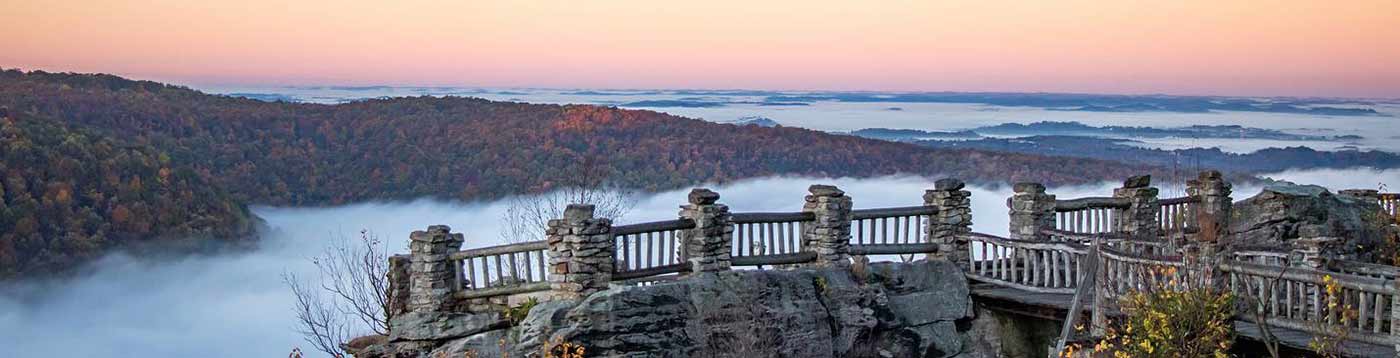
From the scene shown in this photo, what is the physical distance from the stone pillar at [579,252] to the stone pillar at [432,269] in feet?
5.58

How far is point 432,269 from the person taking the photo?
20422 mm

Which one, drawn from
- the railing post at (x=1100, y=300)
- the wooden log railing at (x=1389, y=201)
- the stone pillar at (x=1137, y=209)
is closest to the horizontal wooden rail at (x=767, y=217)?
the railing post at (x=1100, y=300)

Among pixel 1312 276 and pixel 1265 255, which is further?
pixel 1265 255

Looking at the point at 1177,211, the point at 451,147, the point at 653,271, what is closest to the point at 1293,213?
the point at 1177,211

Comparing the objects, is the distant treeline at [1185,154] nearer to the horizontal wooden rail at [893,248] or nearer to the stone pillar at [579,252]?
the horizontal wooden rail at [893,248]

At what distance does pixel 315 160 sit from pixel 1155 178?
39.8 metres

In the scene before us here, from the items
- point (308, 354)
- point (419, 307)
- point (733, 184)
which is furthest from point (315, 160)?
point (419, 307)

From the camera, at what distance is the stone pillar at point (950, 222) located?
23.4 m

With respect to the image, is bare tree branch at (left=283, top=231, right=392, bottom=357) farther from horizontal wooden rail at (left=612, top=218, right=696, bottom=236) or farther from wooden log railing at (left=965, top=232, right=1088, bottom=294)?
wooden log railing at (left=965, top=232, right=1088, bottom=294)

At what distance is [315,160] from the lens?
227 feet

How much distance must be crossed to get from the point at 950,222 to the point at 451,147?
46669 millimetres

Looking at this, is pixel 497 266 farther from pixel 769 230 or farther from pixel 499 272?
pixel 769 230

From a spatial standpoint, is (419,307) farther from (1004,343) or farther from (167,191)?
(167,191)

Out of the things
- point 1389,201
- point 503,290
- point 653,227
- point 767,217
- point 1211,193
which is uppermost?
point 653,227
